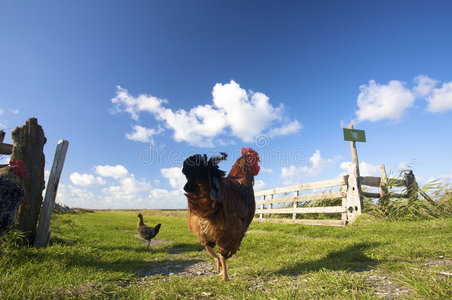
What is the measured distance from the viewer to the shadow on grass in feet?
11.5

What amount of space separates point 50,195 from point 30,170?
2.29ft

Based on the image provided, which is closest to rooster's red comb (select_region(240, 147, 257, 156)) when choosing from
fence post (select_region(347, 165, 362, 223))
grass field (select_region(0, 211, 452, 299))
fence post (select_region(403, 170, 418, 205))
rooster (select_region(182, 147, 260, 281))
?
rooster (select_region(182, 147, 260, 281))

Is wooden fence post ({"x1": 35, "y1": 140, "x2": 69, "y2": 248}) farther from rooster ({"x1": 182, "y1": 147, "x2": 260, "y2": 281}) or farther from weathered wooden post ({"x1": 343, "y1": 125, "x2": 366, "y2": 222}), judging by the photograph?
weathered wooden post ({"x1": 343, "y1": 125, "x2": 366, "y2": 222})

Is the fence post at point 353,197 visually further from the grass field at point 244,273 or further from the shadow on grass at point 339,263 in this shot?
the shadow on grass at point 339,263

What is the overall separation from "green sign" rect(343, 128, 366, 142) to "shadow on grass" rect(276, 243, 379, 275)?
697 centimetres

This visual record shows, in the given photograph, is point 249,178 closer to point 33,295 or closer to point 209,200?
point 209,200

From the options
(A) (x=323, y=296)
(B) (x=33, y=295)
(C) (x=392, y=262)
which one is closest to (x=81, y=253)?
(B) (x=33, y=295)

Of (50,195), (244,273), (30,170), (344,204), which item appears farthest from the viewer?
(344,204)

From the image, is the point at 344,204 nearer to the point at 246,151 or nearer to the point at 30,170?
the point at 246,151

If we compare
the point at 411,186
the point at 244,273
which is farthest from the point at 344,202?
the point at 244,273

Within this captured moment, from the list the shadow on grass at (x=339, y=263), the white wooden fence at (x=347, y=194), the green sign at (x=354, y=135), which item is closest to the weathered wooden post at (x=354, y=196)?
the white wooden fence at (x=347, y=194)

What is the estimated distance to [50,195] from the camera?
4.93 meters

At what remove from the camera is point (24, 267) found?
325 centimetres

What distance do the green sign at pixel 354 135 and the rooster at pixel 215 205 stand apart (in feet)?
28.7
